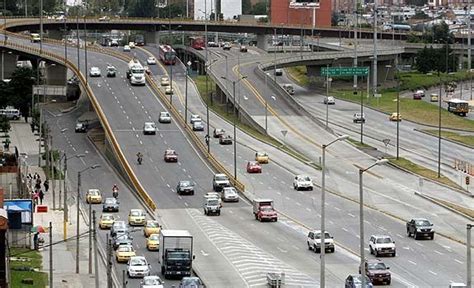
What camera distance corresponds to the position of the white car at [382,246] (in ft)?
271

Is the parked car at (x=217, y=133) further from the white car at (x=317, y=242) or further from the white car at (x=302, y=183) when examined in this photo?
the white car at (x=317, y=242)

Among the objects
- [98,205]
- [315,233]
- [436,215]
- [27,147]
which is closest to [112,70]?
[27,147]

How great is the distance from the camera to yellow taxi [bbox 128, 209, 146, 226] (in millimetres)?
96250

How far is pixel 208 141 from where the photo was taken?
131625 mm

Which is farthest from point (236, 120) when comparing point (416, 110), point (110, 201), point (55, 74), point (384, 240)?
point (384, 240)

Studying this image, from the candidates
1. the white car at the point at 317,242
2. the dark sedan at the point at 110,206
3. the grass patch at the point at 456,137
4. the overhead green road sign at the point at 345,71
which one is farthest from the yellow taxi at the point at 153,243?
the overhead green road sign at the point at 345,71

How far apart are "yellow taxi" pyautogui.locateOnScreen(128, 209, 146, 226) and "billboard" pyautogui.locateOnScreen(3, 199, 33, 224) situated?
21.1ft

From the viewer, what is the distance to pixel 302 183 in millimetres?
112500

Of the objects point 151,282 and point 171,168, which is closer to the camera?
point 151,282

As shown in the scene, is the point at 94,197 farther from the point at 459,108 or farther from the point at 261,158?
the point at 459,108

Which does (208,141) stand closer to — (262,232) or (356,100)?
(262,232)

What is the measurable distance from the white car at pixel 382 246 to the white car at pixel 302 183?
2886cm

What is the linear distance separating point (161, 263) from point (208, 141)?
5294 cm

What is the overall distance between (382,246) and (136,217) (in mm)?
19728
